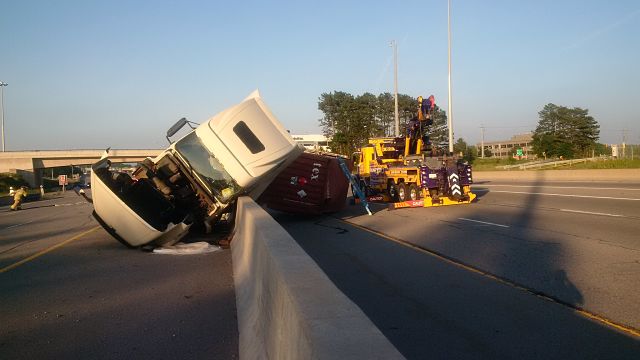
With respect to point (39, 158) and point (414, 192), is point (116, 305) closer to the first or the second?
point (414, 192)

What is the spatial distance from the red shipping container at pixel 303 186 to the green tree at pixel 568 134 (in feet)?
226

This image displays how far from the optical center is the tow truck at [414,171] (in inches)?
801

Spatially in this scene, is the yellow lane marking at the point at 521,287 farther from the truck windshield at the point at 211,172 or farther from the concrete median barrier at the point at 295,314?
the truck windshield at the point at 211,172

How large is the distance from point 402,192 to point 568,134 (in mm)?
70627

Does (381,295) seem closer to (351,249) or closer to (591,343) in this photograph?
(591,343)

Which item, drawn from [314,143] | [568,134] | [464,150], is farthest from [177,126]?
[568,134]

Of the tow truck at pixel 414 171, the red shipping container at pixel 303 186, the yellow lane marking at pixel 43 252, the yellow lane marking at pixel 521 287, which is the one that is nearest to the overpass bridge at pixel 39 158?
the tow truck at pixel 414 171

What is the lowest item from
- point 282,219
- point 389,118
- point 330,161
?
point 282,219

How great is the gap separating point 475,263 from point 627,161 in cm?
4126

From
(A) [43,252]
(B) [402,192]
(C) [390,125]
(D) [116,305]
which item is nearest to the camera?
(D) [116,305]

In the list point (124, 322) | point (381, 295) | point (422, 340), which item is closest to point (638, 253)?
point (381, 295)

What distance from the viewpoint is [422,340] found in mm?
5625

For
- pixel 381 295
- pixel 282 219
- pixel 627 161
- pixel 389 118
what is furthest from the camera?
pixel 389 118

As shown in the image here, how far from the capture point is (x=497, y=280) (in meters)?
8.16
